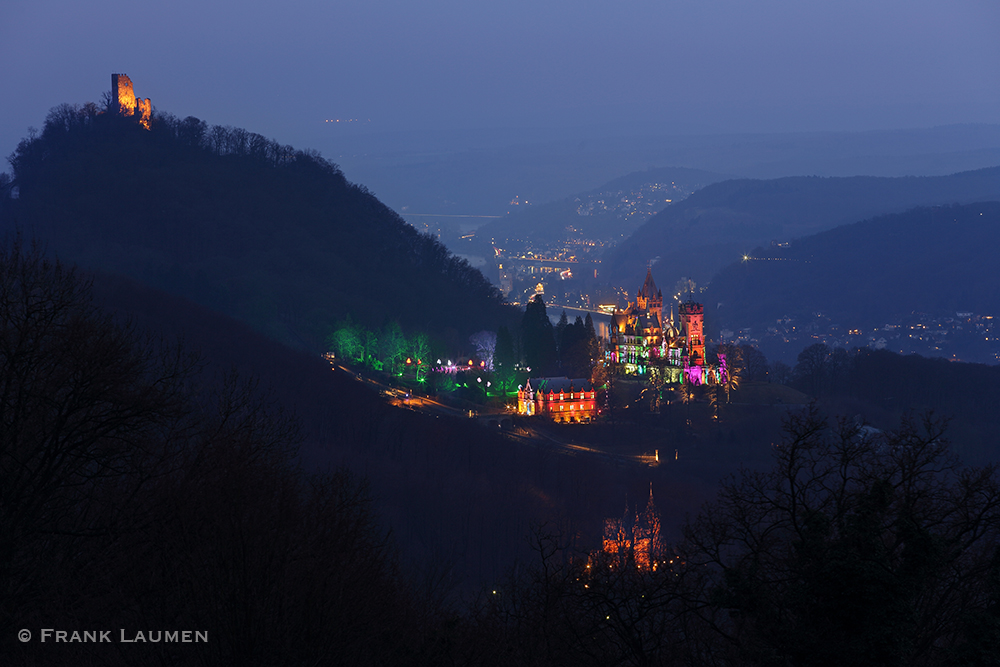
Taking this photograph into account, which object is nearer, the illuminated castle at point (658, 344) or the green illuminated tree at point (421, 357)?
the illuminated castle at point (658, 344)

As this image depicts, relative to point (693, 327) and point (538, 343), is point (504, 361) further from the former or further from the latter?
point (693, 327)

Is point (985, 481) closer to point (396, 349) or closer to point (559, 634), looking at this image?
point (559, 634)

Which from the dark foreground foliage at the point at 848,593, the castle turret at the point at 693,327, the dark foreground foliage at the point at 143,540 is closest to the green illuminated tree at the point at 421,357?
the castle turret at the point at 693,327

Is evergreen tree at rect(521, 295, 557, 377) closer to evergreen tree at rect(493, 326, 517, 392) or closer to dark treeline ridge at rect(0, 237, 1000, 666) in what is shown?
evergreen tree at rect(493, 326, 517, 392)

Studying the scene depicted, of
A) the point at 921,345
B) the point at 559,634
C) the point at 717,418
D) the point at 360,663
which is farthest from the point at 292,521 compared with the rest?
the point at 921,345

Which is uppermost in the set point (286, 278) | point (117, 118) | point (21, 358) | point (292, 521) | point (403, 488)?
point (117, 118)

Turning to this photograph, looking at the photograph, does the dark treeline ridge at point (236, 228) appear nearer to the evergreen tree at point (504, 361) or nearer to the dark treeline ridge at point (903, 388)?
the evergreen tree at point (504, 361)
